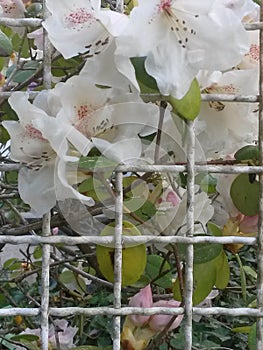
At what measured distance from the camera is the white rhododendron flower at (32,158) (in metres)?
0.54

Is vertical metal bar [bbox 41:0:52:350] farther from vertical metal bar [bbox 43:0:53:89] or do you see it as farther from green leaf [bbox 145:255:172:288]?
green leaf [bbox 145:255:172:288]

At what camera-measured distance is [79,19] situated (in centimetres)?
52

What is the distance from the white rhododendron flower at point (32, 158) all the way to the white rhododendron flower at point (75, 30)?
0.17ft

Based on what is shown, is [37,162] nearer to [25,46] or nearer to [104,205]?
[104,205]

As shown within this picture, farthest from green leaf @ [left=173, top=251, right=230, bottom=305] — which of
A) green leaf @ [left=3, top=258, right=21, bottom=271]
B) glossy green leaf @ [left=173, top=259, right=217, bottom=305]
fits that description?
green leaf @ [left=3, top=258, right=21, bottom=271]

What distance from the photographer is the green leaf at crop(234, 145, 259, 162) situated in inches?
22.9

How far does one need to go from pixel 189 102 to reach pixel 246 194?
0.13 m

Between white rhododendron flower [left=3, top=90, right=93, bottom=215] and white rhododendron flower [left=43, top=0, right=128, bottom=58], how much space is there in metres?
0.05

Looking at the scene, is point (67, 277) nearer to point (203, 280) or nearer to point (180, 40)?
point (203, 280)

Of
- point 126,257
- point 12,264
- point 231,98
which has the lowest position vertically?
point 12,264

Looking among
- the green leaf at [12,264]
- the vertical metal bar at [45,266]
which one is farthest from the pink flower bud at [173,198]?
the green leaf at [12,264]

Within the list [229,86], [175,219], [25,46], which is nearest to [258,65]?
[229,86]

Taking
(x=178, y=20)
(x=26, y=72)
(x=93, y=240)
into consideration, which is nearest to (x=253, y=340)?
(x=93, y=240)

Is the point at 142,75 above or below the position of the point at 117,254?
above
